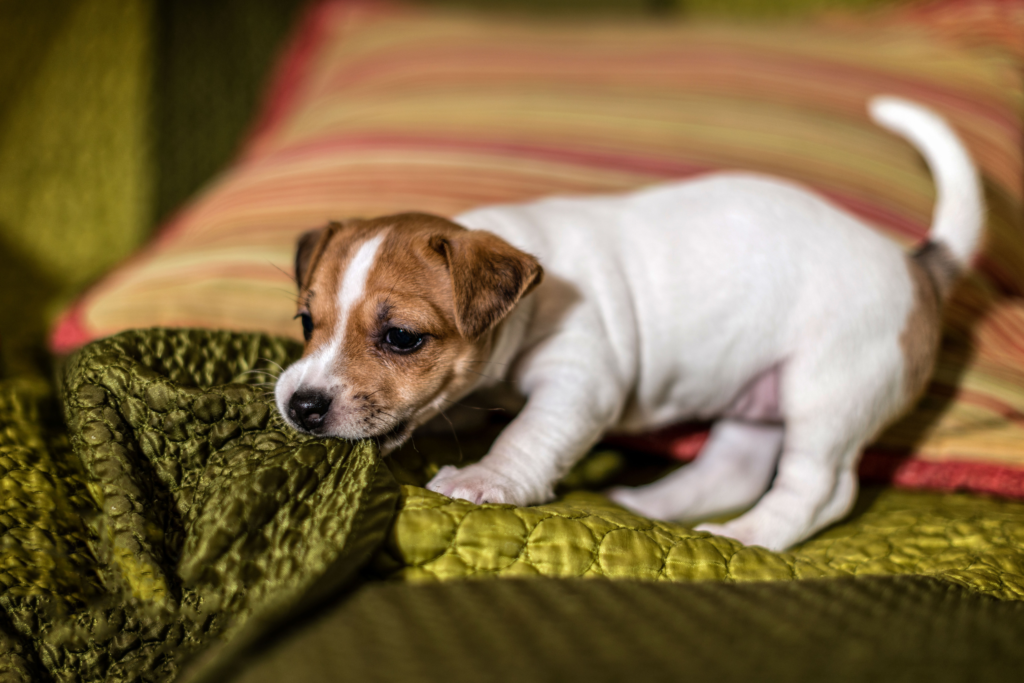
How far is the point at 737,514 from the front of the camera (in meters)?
1.95

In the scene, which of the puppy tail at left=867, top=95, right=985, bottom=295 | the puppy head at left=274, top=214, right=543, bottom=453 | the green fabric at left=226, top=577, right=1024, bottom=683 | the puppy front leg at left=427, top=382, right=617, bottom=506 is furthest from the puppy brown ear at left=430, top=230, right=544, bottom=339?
the puppy tail at left=867, top=95, right=985, bottom=295

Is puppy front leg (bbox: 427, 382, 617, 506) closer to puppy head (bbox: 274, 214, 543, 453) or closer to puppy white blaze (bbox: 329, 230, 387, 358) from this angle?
puppy head (bbox: 274, 214, 543, 453)

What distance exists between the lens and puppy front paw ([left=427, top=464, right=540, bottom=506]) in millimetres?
1399

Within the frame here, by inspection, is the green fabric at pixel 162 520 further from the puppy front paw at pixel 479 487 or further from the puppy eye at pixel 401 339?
the puppy eye at pixel 401 339

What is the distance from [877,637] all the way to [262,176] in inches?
88.9

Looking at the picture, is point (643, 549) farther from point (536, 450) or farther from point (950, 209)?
point (950, 209)

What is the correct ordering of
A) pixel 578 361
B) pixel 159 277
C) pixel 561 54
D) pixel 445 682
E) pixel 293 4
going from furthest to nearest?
pixel 293 4 → pixel 561 54 → pixel 159 277 → pixel 578 361 → pixel 445 682

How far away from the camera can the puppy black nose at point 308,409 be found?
4.59 feet

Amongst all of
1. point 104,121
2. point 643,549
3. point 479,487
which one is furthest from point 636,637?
point 104,121

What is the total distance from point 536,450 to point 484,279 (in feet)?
1.23

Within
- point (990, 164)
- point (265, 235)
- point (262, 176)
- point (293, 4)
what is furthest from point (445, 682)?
point (293, 4)

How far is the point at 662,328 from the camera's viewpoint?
1.87 meters

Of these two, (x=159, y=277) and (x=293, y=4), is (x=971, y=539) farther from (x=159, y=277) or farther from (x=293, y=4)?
(x=293, y=4)

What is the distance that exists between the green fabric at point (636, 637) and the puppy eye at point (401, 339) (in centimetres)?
56
